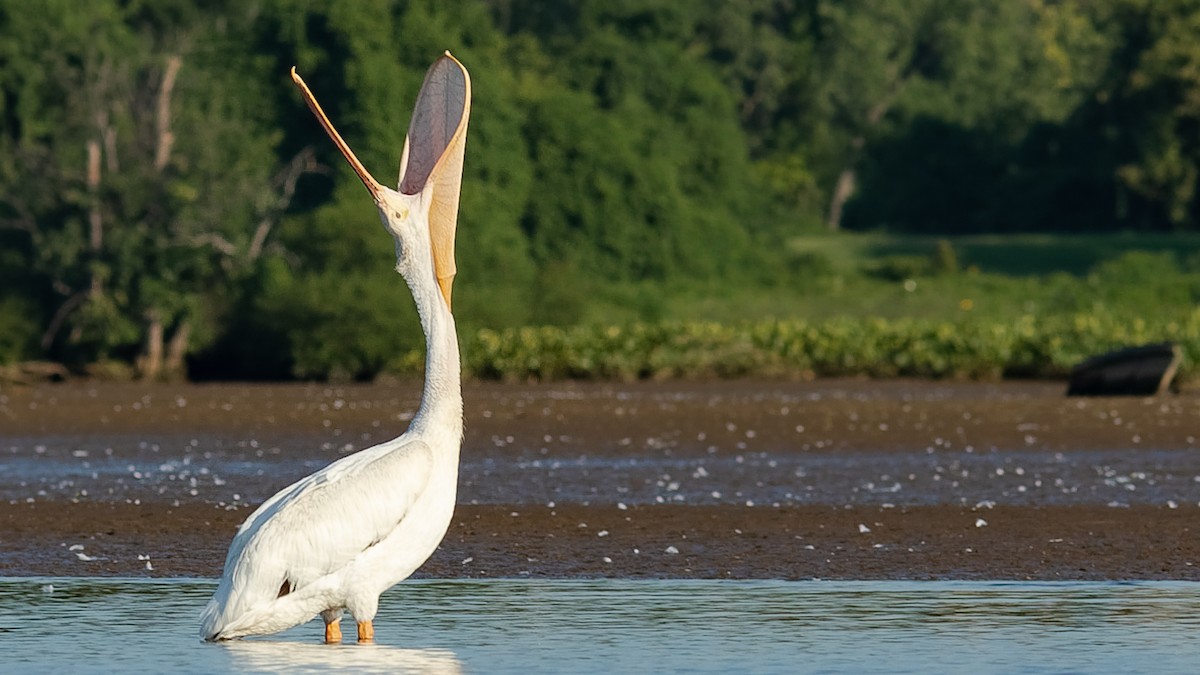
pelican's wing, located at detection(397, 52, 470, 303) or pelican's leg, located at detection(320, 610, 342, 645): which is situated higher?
pelican's wing, located at detection(397, 52, 470, 303)

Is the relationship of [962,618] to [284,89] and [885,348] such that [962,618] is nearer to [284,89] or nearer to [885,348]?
[885,348]

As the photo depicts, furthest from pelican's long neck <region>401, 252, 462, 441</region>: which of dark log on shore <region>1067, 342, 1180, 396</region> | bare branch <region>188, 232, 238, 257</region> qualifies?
bare branch <region>188, 232, 238, 257</region>

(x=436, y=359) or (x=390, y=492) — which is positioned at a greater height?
(x=436, y=359)

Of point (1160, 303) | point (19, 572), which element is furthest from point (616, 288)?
point (19, 572)

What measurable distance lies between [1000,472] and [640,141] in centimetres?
3262

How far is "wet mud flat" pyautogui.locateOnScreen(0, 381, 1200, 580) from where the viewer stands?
12.7m

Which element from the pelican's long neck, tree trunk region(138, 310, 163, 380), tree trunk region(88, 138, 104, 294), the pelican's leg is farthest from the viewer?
tree trunk region(138, 310, 163, 380)

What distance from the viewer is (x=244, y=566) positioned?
8.56 metres

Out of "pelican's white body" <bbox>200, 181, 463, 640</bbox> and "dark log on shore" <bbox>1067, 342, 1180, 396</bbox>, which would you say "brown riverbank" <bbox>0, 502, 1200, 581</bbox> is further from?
"dark log on shore" <bbox>1067, 342, 1180, 396</bbox>

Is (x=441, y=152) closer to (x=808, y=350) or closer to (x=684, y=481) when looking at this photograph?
(x=684, y=481)

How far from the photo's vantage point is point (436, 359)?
871cm

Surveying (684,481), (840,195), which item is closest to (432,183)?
(684,481)

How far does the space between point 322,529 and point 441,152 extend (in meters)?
1.61

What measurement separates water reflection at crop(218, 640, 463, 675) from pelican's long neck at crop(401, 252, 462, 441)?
968 mm
